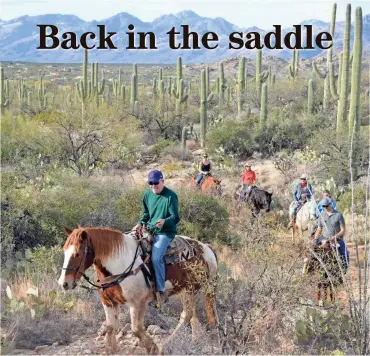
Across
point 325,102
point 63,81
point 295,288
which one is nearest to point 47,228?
point 295,288

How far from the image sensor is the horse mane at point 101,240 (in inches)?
259

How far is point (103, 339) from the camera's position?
7559 millimetres

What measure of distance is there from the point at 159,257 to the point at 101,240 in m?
0.74

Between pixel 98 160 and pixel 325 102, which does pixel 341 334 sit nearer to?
pixel 98 160

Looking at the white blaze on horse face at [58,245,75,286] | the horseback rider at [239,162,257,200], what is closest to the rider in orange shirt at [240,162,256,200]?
the horseback rider at [239,162,257,200]

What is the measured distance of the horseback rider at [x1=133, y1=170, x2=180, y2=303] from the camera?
7.14m

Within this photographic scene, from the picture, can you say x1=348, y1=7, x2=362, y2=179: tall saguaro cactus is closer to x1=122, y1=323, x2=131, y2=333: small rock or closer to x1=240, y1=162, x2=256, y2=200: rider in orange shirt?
x1=240, y1=162, x2=256, y2=200: rider in orange shirt

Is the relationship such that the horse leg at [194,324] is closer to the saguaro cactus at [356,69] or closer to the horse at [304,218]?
the horse at [304,218]

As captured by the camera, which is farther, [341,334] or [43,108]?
[43,108]

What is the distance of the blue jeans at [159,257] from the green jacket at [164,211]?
81mm

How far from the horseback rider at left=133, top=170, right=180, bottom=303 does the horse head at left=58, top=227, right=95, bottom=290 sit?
85 cm

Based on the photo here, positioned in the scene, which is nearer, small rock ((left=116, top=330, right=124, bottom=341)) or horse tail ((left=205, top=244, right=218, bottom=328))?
horse tail ((left=205, top=244, right=218, bottom=328))

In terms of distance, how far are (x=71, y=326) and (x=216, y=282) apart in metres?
2.07

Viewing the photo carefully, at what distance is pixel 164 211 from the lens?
23.6 feet
